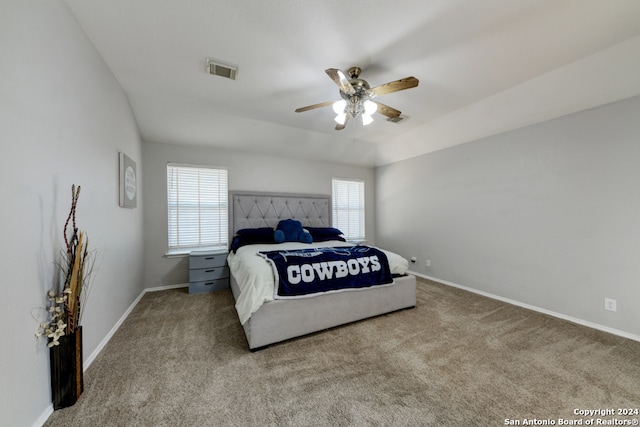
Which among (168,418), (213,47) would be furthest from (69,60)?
(168,418)

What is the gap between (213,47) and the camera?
6.30 ft

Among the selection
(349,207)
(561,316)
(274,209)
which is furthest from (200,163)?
(561,316)

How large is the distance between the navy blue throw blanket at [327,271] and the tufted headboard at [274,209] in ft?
5.76

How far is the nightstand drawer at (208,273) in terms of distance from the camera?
3.39 m

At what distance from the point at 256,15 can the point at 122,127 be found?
6.58ft

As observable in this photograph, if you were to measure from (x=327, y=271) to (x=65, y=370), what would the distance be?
6.27 feet

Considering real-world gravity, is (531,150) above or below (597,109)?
below

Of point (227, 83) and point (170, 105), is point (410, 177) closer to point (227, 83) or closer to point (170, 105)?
point (227, 83)

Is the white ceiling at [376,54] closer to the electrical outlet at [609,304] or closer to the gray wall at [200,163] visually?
the gray wall at [200,163]

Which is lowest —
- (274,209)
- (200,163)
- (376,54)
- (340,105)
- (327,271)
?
(327,271)

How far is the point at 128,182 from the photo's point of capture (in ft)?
8.62

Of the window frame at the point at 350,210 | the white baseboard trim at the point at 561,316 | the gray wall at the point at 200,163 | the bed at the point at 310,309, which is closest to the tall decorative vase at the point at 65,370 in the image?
the bed at the point at 310,309

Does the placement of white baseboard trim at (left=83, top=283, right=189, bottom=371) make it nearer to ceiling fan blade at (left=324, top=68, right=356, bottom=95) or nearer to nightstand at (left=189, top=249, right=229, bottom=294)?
nightstand at (left=189, top=249, right=229, bottom=294)

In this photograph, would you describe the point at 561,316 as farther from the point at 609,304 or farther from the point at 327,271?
the point at 327,271
